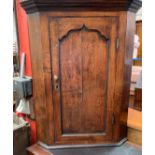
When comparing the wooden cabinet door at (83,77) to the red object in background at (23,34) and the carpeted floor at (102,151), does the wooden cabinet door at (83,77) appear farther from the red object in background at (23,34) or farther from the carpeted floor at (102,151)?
the red object in background at (23,34)

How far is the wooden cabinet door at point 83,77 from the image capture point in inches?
39.6

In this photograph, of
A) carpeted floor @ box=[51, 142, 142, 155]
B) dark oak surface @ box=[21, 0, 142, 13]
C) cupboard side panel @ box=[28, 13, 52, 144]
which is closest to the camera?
dark oak surface @ box=[21, 0, 142, 13]

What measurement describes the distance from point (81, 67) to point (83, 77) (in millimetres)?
73

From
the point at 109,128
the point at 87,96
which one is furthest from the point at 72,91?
the point at 109,128

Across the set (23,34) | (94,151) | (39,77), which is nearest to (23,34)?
(23,34)

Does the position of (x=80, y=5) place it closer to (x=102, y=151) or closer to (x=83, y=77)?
(x=83, y=77)

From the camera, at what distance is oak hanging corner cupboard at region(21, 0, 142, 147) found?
0.98 metres

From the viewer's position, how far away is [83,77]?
1089 mm

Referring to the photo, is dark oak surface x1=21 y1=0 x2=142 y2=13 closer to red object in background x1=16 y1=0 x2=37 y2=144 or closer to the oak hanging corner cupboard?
the oak hanging corner cupboard

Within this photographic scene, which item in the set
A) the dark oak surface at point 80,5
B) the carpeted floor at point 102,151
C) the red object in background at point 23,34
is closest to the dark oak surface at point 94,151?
the carpeted floor at point 102,151

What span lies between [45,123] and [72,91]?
0.32m

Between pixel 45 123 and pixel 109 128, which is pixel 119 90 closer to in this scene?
pixel 109 128

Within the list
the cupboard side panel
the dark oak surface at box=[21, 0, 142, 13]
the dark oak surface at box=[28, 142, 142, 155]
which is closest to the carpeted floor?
the dark oak surface at box=[28, 142, 142, 155]

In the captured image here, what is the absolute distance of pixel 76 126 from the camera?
1.17 metres
